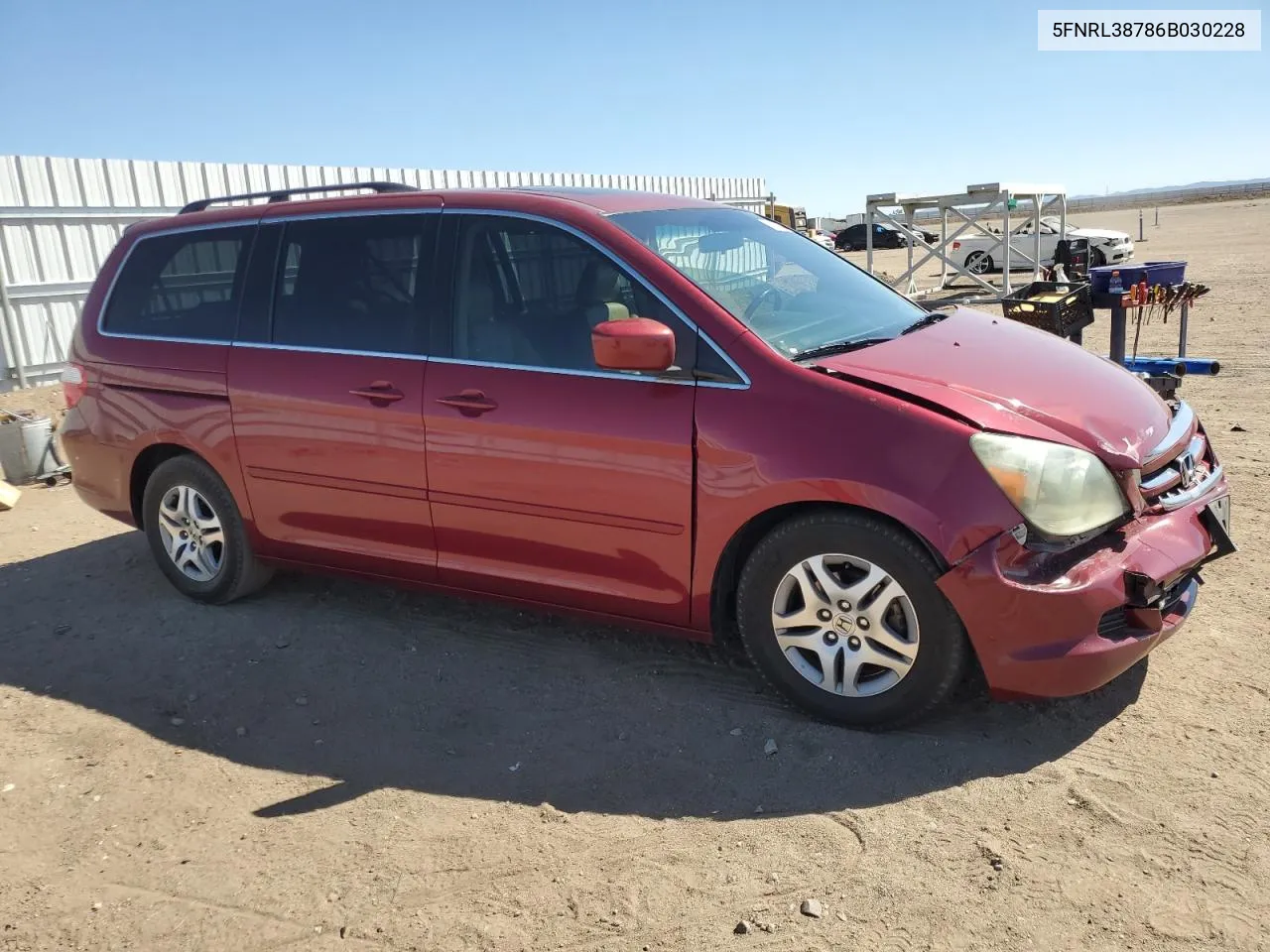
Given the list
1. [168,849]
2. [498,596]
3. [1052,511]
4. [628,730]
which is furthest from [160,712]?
[1052,511]

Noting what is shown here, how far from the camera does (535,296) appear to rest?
409 cm

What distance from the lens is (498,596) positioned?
4.25 m

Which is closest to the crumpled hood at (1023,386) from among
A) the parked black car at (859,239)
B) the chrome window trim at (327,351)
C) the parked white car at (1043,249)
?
the chrome window trim at (327,351)

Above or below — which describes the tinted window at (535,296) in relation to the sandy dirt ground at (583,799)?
above

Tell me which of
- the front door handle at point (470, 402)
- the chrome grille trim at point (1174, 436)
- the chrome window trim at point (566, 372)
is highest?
the chrome window trim at point (566, 372)

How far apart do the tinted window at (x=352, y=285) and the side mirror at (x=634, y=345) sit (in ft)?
3.41

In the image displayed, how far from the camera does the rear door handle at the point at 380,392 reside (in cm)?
423

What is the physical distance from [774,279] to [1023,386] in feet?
3.69

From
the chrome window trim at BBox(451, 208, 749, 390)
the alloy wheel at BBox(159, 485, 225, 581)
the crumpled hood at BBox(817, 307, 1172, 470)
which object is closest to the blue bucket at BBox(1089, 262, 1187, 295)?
the crumpled hood at BBox(817, 307, 1172, 470)

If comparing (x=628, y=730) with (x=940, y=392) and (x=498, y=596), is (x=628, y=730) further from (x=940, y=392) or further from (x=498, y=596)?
(x=940, y=392)

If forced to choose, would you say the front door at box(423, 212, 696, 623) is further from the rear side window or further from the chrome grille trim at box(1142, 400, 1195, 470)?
the chrome grille trim at box(1142, 400, 1195, 470)

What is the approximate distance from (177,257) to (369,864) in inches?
133

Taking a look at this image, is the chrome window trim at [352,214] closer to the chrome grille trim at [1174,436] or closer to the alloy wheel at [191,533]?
the alloy wheel at [191,533]

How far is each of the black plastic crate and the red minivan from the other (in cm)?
263
